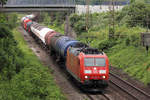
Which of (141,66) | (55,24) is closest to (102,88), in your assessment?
(141,66)

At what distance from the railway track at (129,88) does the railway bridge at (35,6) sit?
75.7 ft

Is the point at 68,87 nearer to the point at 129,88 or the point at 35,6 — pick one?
the point at 129,88

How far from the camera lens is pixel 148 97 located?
770 inches

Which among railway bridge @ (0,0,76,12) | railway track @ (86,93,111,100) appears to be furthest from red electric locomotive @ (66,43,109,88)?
railway bridge @ (0,0,76,12)

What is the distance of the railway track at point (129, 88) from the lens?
19688 millimetres

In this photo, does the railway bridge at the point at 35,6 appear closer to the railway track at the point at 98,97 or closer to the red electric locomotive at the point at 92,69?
the red electric locomotive at the point at 92,69

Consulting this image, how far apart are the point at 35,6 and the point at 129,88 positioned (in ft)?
89.3

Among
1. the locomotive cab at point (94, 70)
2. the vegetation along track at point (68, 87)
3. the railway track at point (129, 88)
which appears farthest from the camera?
the locomotive cab at point (94, 70)

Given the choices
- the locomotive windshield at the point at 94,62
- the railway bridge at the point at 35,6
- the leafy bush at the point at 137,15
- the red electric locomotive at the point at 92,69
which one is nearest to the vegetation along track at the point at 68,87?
the red electric locomotive at the point at 92,69

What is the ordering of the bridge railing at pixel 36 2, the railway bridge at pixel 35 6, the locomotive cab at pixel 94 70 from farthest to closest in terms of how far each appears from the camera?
the bridge railing at pixel 36 2
the railway bridge at pixel 35 6
the locomotive cab at pixel 94 70

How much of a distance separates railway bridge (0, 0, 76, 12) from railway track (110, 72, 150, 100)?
2307 centimetres

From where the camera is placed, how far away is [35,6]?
150 ft

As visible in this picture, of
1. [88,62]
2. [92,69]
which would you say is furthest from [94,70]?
[88,62]

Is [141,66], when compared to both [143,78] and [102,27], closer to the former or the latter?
[143,78]
